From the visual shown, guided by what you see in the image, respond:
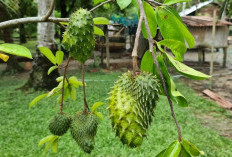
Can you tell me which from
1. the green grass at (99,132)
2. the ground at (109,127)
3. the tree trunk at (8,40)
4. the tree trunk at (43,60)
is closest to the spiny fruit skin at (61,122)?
the green grass at (99,132)

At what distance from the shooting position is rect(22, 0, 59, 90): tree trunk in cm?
467

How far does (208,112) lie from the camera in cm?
459

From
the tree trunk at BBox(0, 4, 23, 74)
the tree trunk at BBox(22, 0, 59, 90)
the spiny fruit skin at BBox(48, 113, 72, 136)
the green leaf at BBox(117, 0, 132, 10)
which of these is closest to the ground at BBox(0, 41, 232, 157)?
the tree trunk at BBox(22, 0, 59, 90)

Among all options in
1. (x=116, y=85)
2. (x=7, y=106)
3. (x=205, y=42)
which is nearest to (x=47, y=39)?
(x=7, y=106)

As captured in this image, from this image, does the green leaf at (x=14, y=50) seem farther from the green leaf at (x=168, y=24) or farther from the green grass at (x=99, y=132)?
the green grass at (x=99, y=132)

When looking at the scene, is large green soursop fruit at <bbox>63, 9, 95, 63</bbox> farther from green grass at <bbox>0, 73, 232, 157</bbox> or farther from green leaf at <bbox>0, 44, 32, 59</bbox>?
green grass at <bbox>0, 73, 232, 157</bbox>

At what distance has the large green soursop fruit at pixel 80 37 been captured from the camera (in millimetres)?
791

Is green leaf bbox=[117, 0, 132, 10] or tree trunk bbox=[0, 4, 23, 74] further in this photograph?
tree trunk bbox=[0, 4, 23, 74]

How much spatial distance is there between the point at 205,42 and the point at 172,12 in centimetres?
863

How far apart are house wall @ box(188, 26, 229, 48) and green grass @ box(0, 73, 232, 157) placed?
4.04m

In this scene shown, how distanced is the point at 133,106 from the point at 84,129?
0.31m

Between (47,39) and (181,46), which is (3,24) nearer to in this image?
(181,46)

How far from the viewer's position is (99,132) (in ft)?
11.8

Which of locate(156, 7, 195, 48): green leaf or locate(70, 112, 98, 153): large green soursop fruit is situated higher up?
locate(156, 7, 195, 48): green leaf
